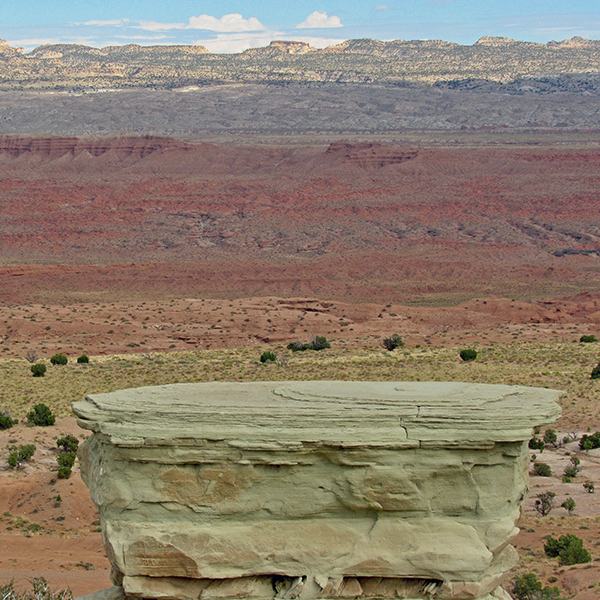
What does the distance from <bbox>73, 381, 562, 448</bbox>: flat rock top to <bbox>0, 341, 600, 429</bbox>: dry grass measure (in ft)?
47.6

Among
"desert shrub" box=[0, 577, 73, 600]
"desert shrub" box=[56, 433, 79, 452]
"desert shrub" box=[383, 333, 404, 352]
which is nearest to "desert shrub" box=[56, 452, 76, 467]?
"desert shrub" box=[56, 433, 79, 452]

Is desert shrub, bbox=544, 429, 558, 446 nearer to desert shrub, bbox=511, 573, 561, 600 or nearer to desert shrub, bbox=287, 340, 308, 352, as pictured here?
desert shrub, bbox=511, 573, 561, 600

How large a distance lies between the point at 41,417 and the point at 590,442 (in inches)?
565

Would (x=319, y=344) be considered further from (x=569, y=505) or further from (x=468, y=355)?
(x=569, y=505)

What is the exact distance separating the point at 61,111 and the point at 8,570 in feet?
483

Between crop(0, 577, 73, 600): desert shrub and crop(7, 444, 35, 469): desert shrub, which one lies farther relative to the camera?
crop(7, 444, 35, 469): desert shrub

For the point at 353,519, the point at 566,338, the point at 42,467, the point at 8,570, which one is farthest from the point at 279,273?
the point at 353,519

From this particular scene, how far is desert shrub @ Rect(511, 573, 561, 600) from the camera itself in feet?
40.1

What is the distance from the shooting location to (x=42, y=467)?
59.5ft

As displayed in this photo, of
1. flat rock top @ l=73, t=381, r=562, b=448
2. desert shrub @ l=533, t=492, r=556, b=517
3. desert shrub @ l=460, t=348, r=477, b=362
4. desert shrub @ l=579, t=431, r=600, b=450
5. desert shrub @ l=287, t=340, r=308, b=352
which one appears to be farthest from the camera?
desert shrub @ l=287, t=340, r=308, b=352

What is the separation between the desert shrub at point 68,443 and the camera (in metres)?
19.1

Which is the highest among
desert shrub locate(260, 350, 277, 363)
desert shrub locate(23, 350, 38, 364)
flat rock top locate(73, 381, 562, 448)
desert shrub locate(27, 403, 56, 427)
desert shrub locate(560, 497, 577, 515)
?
flat rock top locate(73, 381, 562, 448)

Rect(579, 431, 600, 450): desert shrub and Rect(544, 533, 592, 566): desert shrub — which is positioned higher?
Rect(544, 533, 592, 566): desert shrub

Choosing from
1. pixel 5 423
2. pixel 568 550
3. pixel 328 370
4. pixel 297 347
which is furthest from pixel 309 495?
pixel 297 347
